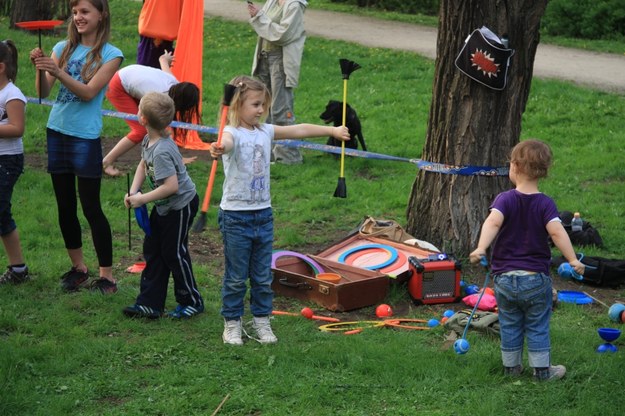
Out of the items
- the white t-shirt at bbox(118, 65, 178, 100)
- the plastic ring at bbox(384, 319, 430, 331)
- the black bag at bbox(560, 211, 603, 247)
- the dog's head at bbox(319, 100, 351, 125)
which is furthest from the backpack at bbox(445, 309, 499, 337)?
the dog's head at bbox(319, 100, 351, 125)

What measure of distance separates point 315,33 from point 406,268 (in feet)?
42.1

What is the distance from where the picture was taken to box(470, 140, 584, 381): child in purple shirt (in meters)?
5.16

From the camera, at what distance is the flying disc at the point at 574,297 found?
6910mm

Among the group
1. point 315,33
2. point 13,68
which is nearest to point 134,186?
point 13,68

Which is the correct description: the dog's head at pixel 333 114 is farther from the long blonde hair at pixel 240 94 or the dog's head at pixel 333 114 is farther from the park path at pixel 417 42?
the long blonde hair at pixel 240 94

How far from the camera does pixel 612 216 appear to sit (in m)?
9.09

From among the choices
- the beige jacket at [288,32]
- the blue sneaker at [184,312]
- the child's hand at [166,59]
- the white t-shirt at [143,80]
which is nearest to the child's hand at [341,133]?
the blue sneaker at [184,312]

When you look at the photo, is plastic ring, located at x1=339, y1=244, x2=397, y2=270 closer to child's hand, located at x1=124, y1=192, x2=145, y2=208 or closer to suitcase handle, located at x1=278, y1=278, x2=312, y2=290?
suitcase handle, located at x1=278, y1=278, x2=312, y2=290

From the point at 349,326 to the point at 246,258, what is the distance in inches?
38.3

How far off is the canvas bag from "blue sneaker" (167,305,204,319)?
2.66 m

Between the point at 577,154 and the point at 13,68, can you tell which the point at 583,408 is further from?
the point at 577,154

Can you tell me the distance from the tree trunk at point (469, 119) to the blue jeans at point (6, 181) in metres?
3.04

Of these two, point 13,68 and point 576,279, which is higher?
point 13,68

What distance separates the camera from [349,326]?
637 centimetres
